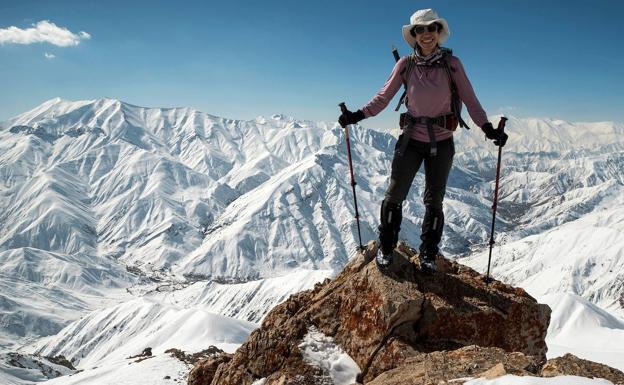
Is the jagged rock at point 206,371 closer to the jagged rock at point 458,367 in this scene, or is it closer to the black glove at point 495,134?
the jagged rock at point 458,367

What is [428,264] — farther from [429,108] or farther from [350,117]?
[350,117]

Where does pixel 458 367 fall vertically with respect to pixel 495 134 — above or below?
below

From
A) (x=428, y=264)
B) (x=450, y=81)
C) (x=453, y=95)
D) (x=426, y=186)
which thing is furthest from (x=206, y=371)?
(x=450, y=81)

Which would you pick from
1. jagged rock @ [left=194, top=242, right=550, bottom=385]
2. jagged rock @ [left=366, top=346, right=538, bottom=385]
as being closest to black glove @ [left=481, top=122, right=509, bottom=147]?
jagged rock @ [left=194, top=242, right=550, bottom=385]

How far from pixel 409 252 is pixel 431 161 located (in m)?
3.85

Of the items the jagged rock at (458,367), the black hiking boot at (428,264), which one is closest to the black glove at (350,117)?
the black hiking boot at (428,264)

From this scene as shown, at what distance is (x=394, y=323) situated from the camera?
11016mm

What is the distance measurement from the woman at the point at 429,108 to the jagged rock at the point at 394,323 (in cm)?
159

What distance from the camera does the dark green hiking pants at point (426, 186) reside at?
1104 cm

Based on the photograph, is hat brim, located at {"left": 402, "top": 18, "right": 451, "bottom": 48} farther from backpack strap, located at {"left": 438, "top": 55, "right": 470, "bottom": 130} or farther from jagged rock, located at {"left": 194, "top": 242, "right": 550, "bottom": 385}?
jagged rock, located at {"left": 194, "top": 242, "right": 550, "bottom": 385}

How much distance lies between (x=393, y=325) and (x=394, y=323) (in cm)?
6

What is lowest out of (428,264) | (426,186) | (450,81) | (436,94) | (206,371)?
(206,371)

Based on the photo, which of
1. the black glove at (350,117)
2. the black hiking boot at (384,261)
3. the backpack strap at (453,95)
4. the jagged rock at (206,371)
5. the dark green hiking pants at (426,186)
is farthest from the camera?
the jagged rock at (206,371)

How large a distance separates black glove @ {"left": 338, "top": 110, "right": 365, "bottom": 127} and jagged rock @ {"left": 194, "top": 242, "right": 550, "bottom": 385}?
12.5 ft
